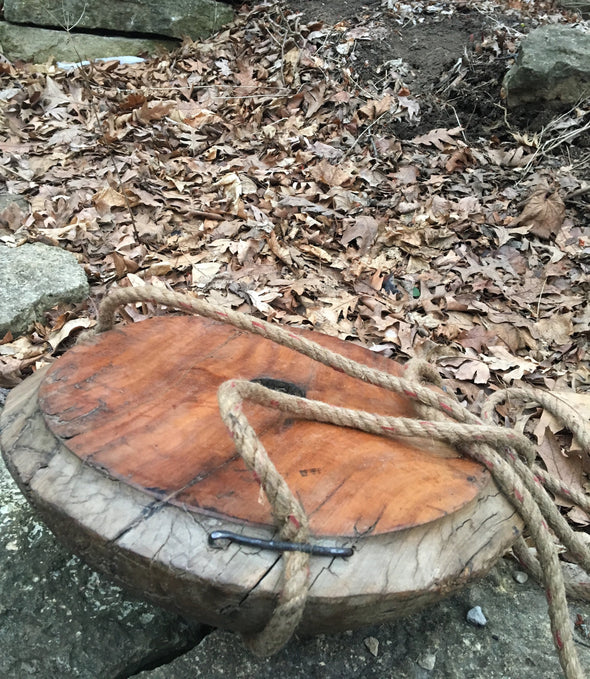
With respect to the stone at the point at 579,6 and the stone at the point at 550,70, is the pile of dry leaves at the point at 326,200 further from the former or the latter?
the stone at the point at 579,6

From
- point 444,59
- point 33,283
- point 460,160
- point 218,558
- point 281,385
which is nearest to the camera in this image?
point 218,558

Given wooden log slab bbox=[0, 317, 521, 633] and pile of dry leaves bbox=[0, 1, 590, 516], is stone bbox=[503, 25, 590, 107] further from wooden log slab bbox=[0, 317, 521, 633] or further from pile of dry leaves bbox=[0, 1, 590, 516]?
wooden log slab bbox=[0, 317, 521, 633]

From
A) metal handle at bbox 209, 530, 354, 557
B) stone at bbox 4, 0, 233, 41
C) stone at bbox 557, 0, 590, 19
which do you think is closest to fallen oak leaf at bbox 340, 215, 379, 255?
metal handle at bbox 209, 530, 354, 557

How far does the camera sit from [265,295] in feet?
10.5

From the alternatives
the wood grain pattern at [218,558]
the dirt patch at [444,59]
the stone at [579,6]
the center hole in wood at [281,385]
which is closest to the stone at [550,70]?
the dirt patch at [444,59]

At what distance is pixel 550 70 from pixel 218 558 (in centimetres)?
460

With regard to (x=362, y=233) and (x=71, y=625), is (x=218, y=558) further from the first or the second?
(x=362, y=233)

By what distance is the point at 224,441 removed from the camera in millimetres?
1287

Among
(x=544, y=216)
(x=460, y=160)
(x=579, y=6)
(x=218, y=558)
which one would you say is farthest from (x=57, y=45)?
(x=218, y=558)

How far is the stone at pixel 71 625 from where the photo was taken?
151 cm

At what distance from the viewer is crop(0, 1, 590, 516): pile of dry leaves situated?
121 inches

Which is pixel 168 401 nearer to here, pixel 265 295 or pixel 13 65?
pixel 265 295

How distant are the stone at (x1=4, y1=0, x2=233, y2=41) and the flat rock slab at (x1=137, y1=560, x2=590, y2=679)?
6.23 meters

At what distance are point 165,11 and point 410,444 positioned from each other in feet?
20.4
